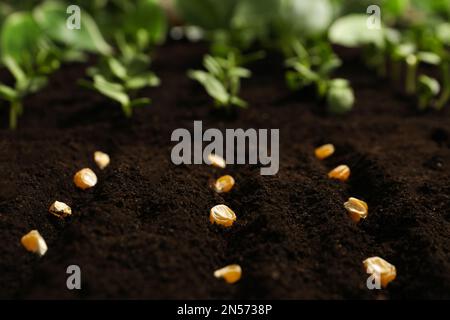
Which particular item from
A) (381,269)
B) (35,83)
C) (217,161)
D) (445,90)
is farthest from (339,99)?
(35,83)

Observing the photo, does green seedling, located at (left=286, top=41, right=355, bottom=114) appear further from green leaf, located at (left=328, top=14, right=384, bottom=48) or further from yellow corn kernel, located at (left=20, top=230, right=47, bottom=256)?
yellow corn kernel, located at (left=20, top=230, right=47, bottom=256)

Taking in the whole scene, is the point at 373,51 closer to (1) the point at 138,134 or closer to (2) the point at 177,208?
(1) the point at 138,134

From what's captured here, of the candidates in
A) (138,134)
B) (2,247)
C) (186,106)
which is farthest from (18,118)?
(2,247)

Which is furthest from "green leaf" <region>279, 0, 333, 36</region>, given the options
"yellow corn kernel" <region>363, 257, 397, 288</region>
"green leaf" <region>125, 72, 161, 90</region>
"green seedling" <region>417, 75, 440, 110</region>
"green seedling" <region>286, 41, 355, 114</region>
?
"yellow corn kernel" <region>363, 257, 397, 288</region>

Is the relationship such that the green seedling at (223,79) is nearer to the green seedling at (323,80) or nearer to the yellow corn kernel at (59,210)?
the green seedling at (323,80)

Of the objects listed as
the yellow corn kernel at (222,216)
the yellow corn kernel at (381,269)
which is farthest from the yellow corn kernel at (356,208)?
the yellow corn kernel at (222,216)

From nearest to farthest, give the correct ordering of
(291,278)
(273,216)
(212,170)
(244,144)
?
(291,278), (273,216), (212,170), (244,144)
